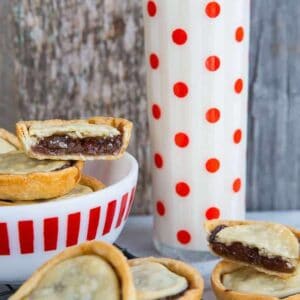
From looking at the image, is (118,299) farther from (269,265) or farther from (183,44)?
(183,44)

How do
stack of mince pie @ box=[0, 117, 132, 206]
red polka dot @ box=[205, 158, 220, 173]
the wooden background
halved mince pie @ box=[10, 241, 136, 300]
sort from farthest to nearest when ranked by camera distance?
the wooden background, red polka dot @ box=[205, 158, 220, 173], stack of mince pie @ box=[0, 117, 132, 206], halved mince pie @ box=[10, 241, 136, 300]

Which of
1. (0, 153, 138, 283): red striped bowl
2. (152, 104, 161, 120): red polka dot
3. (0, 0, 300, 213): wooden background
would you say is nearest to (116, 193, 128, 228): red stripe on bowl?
(0, 153, 138, 283): red striped bowl

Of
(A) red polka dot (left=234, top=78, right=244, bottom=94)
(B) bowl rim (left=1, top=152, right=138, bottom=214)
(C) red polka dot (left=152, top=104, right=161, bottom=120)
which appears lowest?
(B) bowl rim (left=1, top=152, right=138, bottom=214)

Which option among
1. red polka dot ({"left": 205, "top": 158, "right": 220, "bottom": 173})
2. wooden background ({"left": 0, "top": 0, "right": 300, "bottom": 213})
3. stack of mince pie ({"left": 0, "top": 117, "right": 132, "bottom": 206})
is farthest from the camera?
wooden background ({"left": 0, "top": 0, "right": 300, "bottom": 213})

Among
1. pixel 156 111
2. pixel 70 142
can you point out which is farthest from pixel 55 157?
pixel 156 111

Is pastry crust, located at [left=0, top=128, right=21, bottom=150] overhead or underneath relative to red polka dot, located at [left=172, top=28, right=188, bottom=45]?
underneath

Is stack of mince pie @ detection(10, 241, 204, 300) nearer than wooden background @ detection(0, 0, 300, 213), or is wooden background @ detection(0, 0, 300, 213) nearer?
stack of mince pie @ detection(10, 241, 204, 300)

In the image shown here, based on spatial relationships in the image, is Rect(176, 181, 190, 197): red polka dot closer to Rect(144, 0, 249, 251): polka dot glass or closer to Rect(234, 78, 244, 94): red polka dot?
Rect(144, 0, 249, 251): polka dot glass

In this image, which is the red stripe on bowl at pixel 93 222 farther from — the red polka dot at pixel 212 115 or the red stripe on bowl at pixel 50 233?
the red polka dot at pixel 212 115
